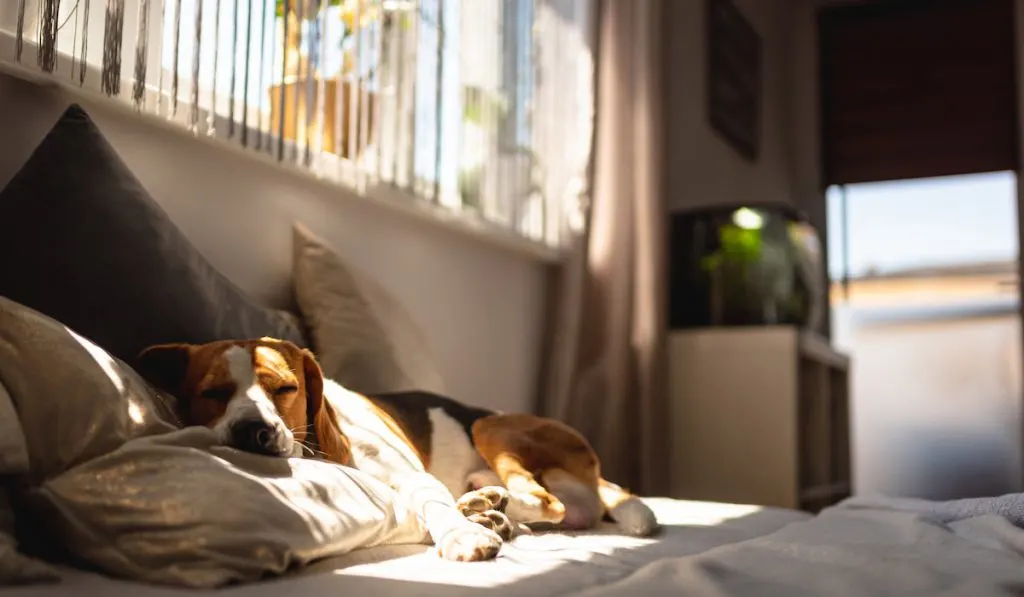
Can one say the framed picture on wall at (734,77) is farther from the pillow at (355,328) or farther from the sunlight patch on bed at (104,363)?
the sunlight patch on bed at (104,363)

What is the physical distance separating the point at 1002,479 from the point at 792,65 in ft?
7.93

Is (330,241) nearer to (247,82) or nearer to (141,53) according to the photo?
(247,82)

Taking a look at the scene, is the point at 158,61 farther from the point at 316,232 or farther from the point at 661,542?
the point at 661,542

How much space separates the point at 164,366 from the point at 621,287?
7.11ft

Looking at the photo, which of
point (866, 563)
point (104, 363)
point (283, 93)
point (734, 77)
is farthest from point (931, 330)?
point (104, 363)

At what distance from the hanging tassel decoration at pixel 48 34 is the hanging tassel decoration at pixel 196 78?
319mm

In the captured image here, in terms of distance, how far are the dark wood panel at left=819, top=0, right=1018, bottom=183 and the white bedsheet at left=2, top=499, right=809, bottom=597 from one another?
4.13 metres

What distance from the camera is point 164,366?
1453 mm

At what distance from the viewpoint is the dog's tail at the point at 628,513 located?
1646mm

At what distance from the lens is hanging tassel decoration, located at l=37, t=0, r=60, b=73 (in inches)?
65.9

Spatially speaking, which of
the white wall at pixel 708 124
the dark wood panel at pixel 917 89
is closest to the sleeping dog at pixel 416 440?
the white wall at pixel 708 124

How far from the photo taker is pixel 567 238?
3.49 meters

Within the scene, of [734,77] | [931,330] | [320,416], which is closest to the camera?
[320,416]

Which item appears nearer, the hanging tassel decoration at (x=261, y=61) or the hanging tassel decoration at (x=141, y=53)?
the hanging tassel decoration at (x=141, y=53)
